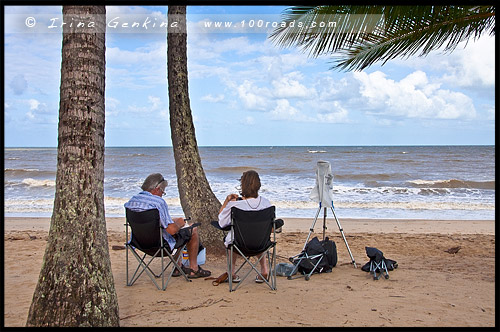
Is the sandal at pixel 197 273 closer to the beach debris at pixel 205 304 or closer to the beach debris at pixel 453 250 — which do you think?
the beach debris at pixel 205 304

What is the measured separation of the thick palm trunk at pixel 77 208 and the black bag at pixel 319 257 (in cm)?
253

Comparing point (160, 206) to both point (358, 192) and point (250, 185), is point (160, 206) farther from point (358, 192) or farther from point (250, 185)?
point (358, 192)

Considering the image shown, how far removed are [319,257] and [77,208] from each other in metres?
3.05

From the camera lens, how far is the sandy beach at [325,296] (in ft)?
12.4

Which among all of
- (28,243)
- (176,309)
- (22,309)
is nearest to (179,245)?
(176,309)

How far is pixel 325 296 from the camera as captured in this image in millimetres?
4434

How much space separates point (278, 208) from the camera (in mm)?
12906

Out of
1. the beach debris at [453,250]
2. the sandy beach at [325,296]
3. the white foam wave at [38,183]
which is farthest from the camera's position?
the white foam wave at [38,183]

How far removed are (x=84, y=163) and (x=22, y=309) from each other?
68.0 inches

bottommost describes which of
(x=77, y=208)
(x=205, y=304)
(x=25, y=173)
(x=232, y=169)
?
(x=205, y=304)

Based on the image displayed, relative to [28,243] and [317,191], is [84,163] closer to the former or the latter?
[317,191]

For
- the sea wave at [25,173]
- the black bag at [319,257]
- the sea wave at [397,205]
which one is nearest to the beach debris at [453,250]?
the black bag at [319,257]

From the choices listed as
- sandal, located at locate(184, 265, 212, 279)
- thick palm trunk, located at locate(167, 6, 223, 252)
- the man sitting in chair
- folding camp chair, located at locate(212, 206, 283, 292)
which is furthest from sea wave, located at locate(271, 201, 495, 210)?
folding camp chair, located at locate(212, 206, 283, 292)

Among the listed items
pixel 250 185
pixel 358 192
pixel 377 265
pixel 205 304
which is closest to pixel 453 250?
pixel 377 265
